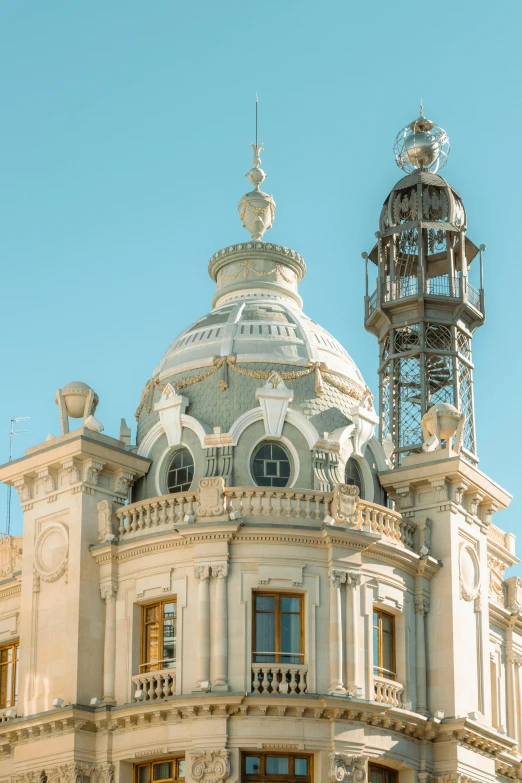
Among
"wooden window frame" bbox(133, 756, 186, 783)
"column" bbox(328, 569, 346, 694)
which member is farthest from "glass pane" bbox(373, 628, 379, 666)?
"wooden window frame" bbox(133, 756, 186, 783)

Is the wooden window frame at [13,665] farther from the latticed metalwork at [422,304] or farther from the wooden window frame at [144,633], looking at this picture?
the latticed metalwork at [422,304]

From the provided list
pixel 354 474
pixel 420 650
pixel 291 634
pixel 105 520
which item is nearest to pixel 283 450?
pixel 354 474

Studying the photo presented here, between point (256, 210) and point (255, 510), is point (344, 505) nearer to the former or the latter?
point (255, 510)

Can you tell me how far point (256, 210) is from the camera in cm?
5631

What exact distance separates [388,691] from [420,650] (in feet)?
6.57

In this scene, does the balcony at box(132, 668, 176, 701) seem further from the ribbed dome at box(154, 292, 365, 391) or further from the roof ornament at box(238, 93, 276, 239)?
the roof ornament at box(238, 93, 276, 239)

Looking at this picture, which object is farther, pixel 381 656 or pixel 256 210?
pixel 256 210

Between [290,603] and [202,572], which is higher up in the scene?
[202,572]

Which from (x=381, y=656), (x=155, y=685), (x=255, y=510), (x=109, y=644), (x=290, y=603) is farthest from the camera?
(x=381, y=656)

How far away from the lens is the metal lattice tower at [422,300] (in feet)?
234

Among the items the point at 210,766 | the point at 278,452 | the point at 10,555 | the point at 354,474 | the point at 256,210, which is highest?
the point at 256,210

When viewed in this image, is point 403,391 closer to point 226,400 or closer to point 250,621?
point 226,400

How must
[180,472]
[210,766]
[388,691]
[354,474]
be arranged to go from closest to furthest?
[210,766], [388,691], [180,472], [354,474]

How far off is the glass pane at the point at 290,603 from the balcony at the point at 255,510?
6.53 feet
